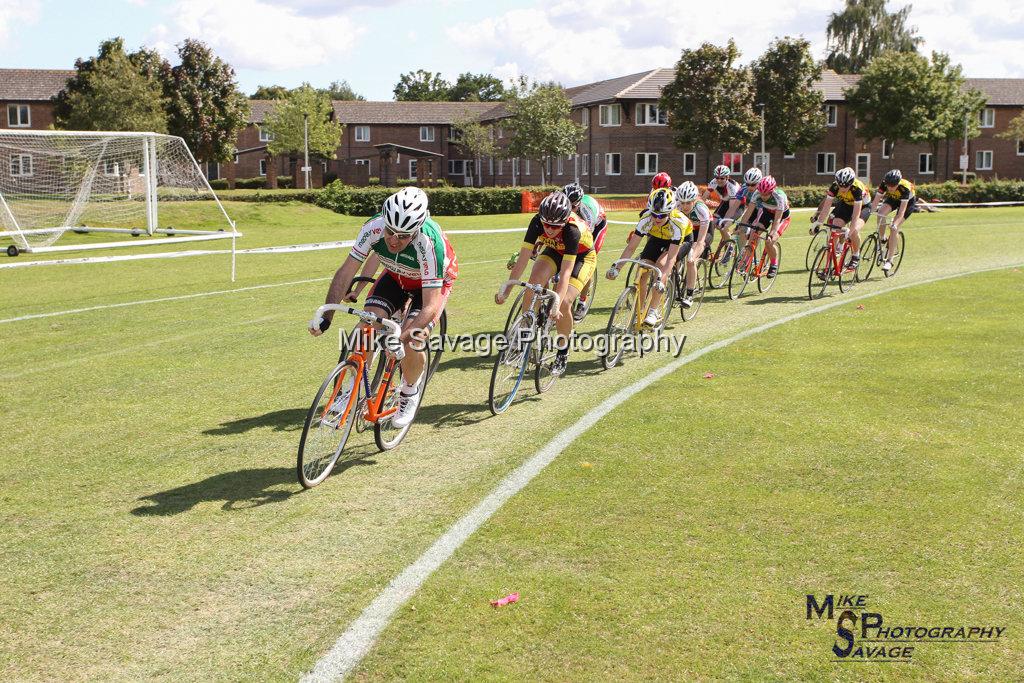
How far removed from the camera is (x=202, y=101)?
68.9 m

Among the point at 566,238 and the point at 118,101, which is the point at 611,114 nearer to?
the point at 118,101

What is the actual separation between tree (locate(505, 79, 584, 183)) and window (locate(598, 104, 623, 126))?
2.08 m

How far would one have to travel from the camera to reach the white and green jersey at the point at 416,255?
6980mm

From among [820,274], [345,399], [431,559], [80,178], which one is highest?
[80,178]

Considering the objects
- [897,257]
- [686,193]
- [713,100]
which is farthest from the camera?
[713,100]

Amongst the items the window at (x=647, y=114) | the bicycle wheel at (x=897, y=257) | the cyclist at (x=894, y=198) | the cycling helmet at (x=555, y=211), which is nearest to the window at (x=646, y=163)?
the window at (x=647, y=114)

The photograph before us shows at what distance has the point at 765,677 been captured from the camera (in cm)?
396

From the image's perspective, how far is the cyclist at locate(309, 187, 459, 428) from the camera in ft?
22.0

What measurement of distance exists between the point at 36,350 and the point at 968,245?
23036 mm

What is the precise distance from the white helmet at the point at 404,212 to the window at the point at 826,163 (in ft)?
244

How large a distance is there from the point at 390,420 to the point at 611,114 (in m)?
68.7

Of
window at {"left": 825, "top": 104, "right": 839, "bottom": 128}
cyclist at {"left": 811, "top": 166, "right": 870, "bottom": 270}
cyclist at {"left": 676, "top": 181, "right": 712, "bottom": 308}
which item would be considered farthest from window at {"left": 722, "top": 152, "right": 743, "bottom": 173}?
cyclist at {"left": 676, "top": 181, "right": 712, "bottom": 308}

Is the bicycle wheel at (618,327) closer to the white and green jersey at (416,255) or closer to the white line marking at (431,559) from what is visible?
the white line marking at (431,559)

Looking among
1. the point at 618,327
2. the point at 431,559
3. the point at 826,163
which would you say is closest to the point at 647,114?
the point at 826,163
